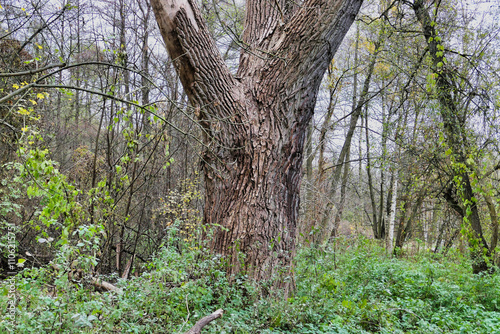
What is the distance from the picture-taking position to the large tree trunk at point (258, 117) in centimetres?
351

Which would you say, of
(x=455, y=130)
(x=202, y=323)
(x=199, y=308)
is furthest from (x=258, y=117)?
(x=455, y=130)

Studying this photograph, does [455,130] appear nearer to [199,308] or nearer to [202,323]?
[199,308]

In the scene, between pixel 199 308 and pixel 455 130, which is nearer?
pixel 199 308

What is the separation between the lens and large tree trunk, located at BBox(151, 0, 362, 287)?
351cm

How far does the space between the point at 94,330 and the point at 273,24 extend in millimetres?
3763

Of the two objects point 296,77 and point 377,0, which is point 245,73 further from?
point 377,0

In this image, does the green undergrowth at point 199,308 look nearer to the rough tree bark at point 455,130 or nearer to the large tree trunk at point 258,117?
the large tree trunk at point 258,117

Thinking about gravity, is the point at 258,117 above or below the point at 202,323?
above

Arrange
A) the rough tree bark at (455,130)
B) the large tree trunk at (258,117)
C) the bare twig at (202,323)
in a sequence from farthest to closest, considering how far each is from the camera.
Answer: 1. the rough tree bark at (455,130)
2. the large tree trunk at (258,117)
3. the bare twig at (202,323)

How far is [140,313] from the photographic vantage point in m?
2.65

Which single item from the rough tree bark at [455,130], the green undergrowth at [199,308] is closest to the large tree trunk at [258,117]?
the green undergrowth at [199,308]

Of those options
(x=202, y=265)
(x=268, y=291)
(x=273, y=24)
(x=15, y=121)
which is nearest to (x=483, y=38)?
(x=273, y=24)

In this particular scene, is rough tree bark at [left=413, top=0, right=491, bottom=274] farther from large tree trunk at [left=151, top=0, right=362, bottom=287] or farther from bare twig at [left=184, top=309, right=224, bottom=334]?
bare twig at [left=184, top=309, right=224, bottom=334]

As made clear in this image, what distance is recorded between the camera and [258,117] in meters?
3.70
